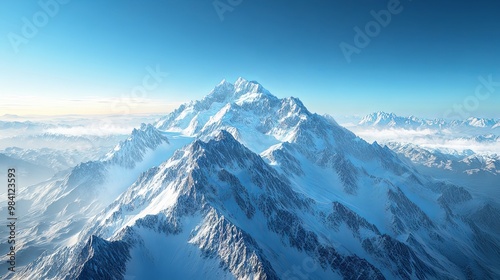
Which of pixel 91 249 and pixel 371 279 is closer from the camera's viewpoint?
pixel 91 249

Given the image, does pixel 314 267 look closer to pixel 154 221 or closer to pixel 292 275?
pixel 292 275

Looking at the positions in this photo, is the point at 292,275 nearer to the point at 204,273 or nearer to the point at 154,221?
the point at 204,273

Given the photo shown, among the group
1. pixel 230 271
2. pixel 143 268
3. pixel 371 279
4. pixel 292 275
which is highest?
pixel 371 279

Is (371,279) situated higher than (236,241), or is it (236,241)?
(371,279)

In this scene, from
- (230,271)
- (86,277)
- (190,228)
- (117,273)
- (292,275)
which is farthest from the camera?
(190,228)

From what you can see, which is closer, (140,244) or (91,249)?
(91,249)

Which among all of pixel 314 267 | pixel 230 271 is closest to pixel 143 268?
pixel 230 271

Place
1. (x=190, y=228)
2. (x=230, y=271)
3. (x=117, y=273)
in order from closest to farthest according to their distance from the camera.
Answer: (x=117, y=273), (x=230, y=271), (x=190, y=228)

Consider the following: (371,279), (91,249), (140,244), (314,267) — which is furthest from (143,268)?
(371,279)

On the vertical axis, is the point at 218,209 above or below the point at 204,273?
above
